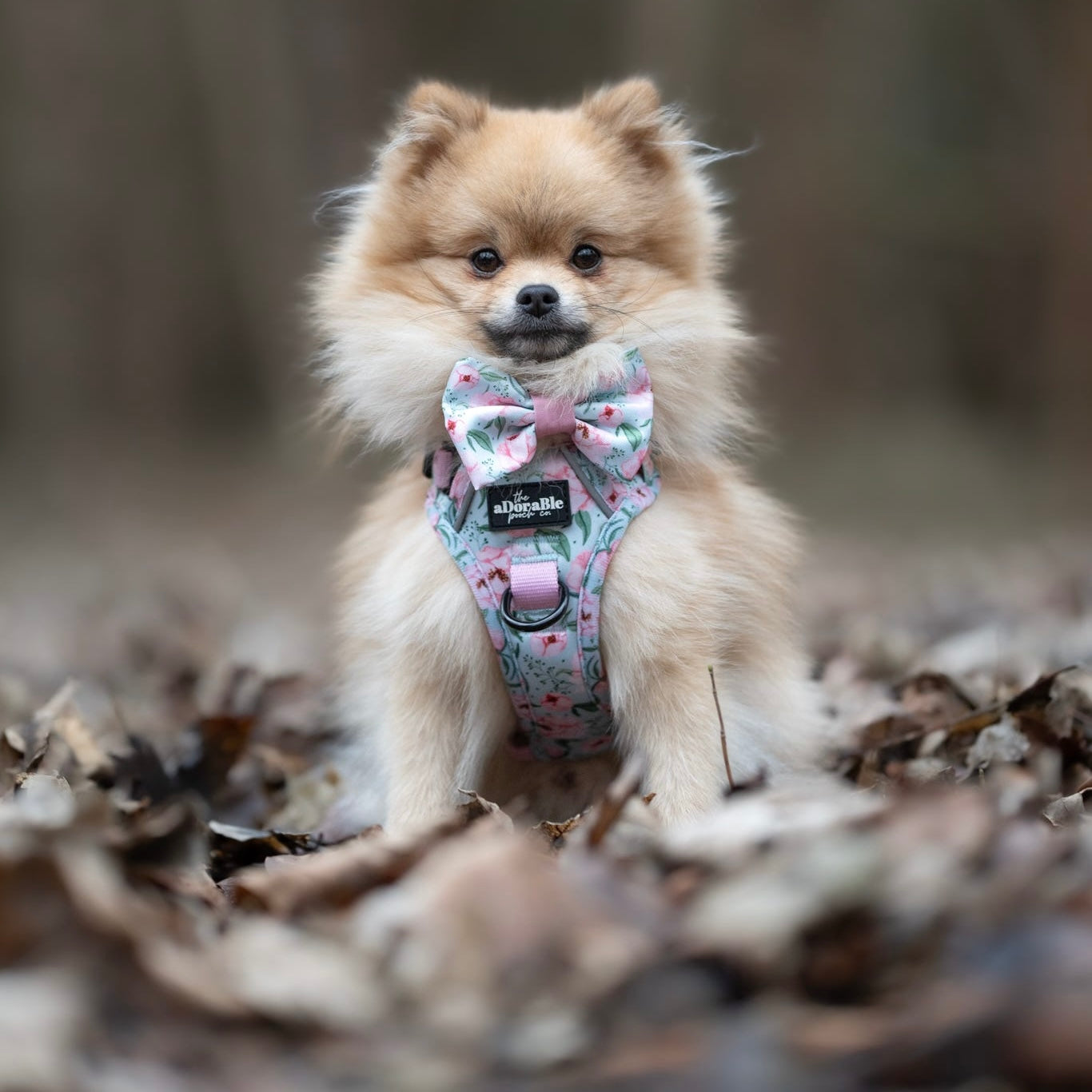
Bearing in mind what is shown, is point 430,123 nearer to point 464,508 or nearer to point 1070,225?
point 464,508

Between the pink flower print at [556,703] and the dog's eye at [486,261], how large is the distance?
1.04m

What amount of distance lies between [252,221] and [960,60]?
25.2 ft

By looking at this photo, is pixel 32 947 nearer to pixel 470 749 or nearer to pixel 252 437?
pixel 470 749

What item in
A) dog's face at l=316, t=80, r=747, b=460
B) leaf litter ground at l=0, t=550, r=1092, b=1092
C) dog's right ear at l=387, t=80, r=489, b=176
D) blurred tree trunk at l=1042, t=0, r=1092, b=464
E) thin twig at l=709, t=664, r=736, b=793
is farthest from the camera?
blurred tree trunk at l=1042, t=0, r=1092, b=464

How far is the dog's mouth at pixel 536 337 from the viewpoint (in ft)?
9.79

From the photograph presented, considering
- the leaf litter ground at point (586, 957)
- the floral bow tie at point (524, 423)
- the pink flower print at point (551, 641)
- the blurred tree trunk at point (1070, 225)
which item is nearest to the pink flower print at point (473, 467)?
the floral bow tie at point (524, 423)

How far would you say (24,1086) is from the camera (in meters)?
1.40

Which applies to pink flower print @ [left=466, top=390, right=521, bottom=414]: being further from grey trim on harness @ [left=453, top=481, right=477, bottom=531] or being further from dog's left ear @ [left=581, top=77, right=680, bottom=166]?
dog's left ear @ [left=581, top=77, right=680, bottom=166]

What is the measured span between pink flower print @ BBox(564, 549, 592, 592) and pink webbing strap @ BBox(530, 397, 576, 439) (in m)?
0.29

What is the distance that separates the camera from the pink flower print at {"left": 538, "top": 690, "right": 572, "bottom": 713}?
9.75 ft

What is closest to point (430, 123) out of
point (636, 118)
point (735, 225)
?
point (636, 118)

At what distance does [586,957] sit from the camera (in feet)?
5.04

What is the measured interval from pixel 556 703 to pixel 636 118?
1.54 meters

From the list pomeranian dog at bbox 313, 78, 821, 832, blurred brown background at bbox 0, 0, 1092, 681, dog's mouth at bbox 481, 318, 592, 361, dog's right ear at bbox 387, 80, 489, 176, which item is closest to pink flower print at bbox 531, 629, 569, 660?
pomeranian dog at bbox 313, 78, 821, 832
